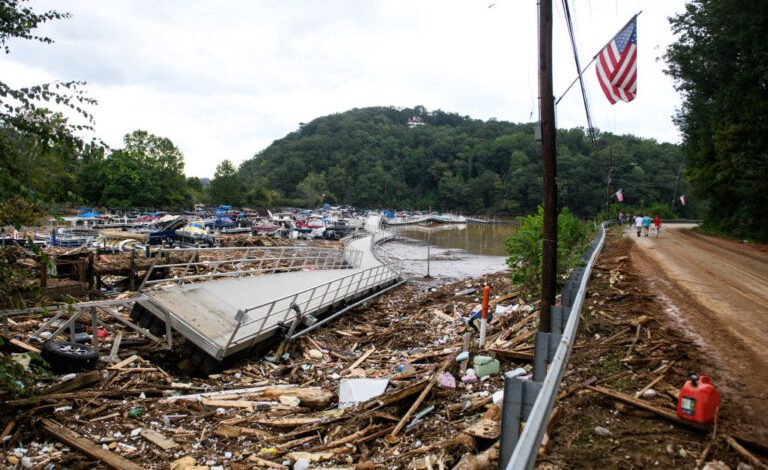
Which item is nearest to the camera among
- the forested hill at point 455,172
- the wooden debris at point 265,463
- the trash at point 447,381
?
the wooden debris at point 265,463

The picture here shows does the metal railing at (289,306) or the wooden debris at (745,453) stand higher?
the wooden debris at (745,453)

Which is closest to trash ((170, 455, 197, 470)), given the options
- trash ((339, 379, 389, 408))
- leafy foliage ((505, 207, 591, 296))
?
trash ((339, 379, 389, 408))

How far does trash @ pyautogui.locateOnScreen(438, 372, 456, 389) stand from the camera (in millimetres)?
7672

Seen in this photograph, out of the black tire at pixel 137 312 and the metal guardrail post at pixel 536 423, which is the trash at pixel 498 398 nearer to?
the metal guardrail post at pixel 536 423

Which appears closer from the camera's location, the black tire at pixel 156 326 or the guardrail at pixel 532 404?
the guardrail at pixel 532 404

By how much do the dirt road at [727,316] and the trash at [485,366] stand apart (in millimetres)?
3168

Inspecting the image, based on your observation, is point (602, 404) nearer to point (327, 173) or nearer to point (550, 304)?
point (550, 304)

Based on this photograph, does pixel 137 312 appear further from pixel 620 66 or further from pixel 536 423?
pixel 620 66

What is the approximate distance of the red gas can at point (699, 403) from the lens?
4227 millimetres

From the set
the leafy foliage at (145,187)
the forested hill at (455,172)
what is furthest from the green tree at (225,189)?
the forested hill at (455,172)

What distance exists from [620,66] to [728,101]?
2197 cm

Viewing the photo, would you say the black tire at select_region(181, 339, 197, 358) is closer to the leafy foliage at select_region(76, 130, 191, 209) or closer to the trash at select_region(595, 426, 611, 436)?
the trash at select_region(595, 426, 611, 436)

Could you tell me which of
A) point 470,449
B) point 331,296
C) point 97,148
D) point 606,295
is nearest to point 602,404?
point 470,449

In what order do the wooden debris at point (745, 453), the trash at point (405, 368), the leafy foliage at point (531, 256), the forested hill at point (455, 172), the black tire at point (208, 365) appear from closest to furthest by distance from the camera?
the wooden debris at point (745, 453) → the trash at point (405, 368) → the black tire at point (208, 365) → the leafy foliage at point (531, 256) → the forested hill at point (455, 172)
